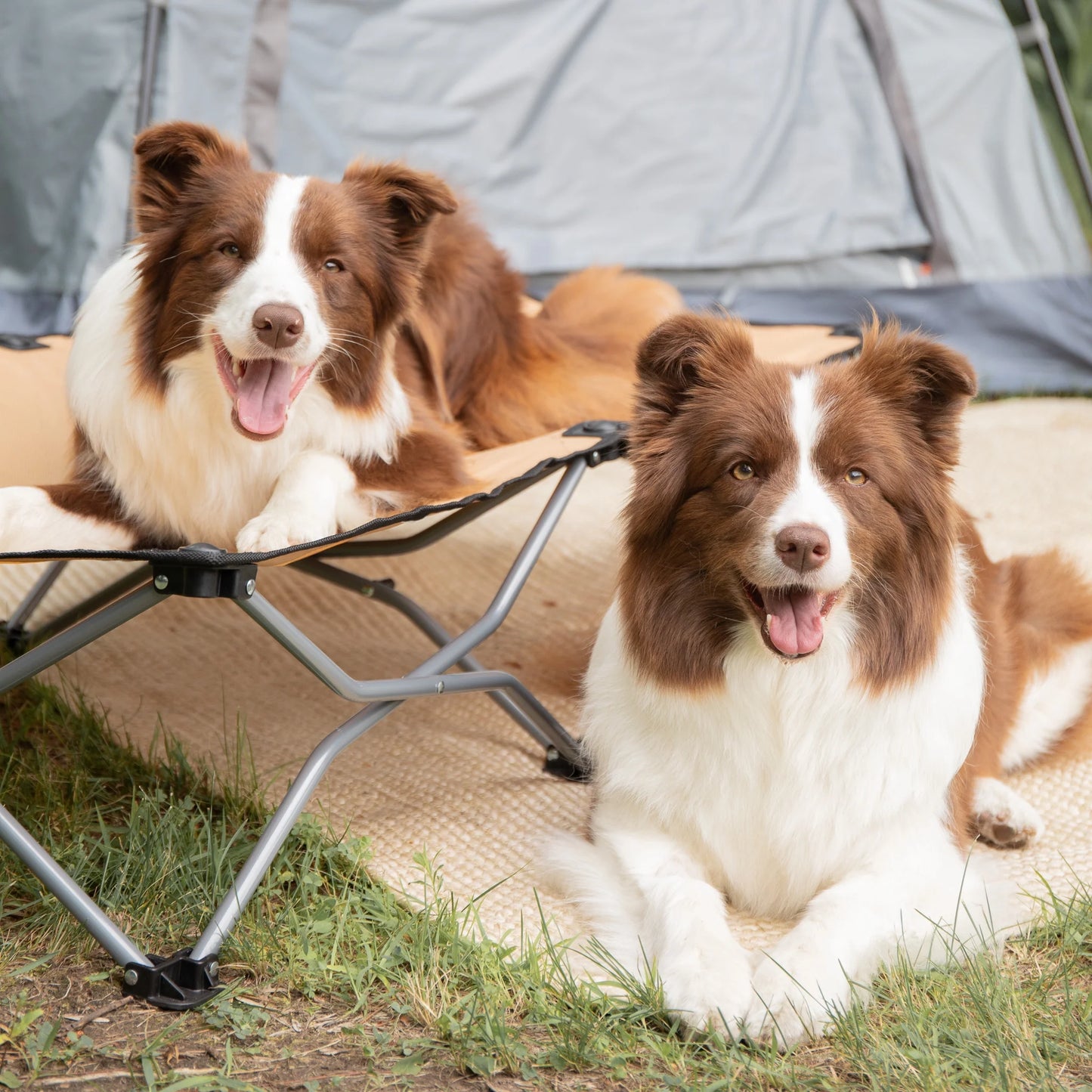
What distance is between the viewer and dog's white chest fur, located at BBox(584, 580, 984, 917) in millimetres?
2492

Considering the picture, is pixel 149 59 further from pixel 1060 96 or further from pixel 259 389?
pixel 1060 96

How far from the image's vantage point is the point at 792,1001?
223cm

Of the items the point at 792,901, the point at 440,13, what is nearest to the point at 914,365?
the point at 792,901

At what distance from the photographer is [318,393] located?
290cm

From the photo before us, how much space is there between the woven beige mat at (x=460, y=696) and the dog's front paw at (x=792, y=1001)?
230 millimetres

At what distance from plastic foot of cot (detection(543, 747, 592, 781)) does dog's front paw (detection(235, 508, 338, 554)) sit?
3.04 feet

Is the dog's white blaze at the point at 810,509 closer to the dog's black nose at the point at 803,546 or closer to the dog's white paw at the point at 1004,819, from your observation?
the dog's black nose at the point at 803,546

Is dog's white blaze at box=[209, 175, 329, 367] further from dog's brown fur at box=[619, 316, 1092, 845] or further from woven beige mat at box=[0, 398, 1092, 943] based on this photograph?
woven beige mat at box=[0, 398, 1092, 943]

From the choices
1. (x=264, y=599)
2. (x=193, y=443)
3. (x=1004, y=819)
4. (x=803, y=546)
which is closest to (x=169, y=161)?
(x=193, y=443)

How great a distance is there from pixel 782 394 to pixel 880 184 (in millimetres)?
→ 4189

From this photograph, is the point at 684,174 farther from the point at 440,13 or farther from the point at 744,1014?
the point at 744,1014

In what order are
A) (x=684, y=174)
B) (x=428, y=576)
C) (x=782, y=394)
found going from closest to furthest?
1. (x=782, y=394)
2. (x=428, y=576)
3. (x=684, y=174)

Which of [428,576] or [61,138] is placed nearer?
[428,576]

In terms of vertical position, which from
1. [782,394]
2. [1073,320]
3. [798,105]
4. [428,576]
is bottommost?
[428,576]
